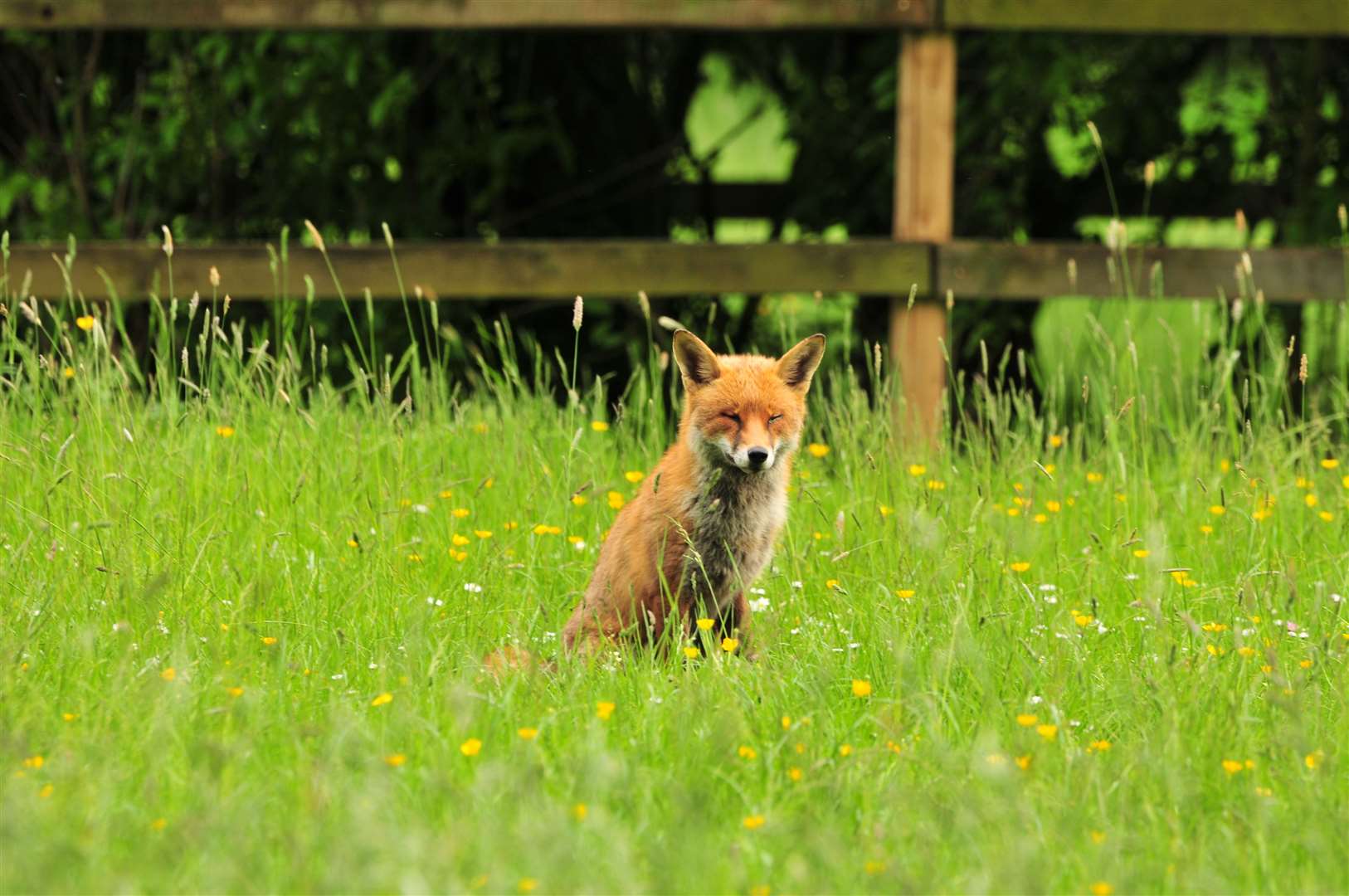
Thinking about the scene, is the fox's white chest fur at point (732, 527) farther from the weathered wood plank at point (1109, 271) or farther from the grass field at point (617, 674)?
the weathered wood plank at point (1109, 271)

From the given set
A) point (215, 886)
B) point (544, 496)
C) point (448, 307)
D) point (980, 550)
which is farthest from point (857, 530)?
point (448, 307)

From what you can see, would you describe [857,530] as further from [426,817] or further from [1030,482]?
[426,817]

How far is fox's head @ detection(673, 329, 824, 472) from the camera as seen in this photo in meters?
4.23

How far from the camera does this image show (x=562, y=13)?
567 cm

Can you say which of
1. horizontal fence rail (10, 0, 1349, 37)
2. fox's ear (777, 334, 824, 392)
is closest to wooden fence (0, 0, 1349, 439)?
horizontal fence rail (10, 0, 1349, 37)

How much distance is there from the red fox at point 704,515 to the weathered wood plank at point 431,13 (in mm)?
1732

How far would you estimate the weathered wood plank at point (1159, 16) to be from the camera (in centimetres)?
573

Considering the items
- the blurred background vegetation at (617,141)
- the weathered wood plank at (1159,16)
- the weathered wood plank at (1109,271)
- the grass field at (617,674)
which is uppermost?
the weathered wood plank at (1159,16)

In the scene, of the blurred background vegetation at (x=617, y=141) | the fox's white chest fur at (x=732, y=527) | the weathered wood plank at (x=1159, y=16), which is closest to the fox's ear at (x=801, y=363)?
the fox's white chest fur at (x=732, y=527)

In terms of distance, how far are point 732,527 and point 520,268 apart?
6.21 ft

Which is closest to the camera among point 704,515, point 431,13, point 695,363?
point 704,515

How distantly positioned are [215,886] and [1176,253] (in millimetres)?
4676

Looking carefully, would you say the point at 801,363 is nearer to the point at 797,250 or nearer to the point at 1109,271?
the point at 797,250

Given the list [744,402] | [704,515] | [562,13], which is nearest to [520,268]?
[562,13]
